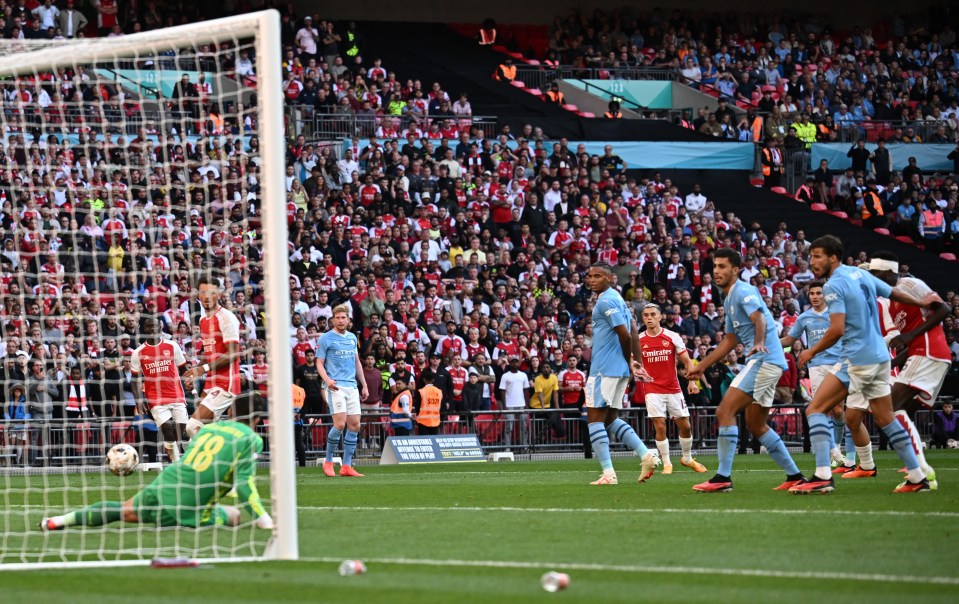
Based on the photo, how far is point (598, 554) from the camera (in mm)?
8844

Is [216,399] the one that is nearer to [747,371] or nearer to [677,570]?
[747,371]

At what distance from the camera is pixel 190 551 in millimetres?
9703

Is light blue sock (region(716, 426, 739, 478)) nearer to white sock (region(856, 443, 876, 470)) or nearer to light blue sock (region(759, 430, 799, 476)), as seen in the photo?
light blue sock (region(759, 430, 799, 476))

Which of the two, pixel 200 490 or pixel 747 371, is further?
pixel 747 371

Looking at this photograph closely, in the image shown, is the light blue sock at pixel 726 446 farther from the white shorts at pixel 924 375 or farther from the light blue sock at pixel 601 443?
the white shorts at pixel 924 375

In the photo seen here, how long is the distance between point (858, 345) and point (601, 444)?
11.8ft

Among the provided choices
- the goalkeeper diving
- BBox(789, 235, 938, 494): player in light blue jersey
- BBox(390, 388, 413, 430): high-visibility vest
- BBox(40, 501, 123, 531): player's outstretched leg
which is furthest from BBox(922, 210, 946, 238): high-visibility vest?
BBox(40, 501, 123, 531): player's outstretched leg

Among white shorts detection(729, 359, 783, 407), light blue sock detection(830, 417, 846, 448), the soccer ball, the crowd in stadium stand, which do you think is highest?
the crowd in stadium stand

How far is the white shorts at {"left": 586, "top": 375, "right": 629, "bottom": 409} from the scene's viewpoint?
15664 mm

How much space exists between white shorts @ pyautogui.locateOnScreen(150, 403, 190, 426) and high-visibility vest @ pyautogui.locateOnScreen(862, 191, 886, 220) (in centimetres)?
2277

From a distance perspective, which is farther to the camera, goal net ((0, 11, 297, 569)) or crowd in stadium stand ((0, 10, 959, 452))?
crowd in stadium stand ((0, 10, 959, 452))

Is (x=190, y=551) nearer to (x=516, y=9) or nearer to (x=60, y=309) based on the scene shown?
(x=60, y=309)

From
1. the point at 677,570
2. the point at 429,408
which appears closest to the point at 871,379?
the point at 677,570

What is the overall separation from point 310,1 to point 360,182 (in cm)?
1252
